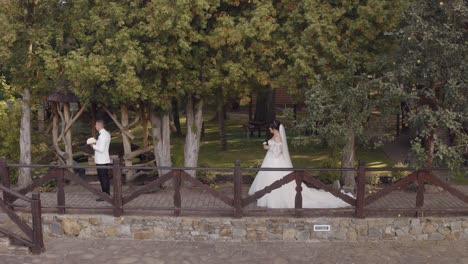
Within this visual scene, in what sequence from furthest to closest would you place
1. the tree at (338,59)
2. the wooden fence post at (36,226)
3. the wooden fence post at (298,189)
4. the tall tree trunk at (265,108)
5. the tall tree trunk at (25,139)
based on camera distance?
1. the tall tree trunk at (265,108)
2. the tall tree trunk at (25,139)
3. the tree at (338,59)
4. the wooden fence post at (298,189)
5. the wooden fence post at (36,226)

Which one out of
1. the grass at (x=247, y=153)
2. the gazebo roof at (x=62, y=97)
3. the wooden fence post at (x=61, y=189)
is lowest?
the grass at (x=247, y=153)

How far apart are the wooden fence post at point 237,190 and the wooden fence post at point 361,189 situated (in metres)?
2.10

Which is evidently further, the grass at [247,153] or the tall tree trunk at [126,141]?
the grass at [247,153]

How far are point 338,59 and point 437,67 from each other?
1841mm

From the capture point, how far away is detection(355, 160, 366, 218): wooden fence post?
8023mm

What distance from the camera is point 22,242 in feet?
25.7

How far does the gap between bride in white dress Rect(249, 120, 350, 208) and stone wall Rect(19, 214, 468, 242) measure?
57cm

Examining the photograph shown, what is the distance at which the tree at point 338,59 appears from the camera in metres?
8.26

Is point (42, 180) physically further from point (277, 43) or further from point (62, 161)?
point (277, 43)

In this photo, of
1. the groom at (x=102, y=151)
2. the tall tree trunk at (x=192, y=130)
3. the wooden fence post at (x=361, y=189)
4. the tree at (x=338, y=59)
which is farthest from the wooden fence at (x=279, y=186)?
the tall tree trunk at (x=192, y=130)

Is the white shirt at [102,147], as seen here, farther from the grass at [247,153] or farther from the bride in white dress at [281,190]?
the bride in white dress at [281,190]

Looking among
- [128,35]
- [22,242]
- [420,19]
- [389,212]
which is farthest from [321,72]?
[22,242]

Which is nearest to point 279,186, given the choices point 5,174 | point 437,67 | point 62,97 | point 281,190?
point 281,190

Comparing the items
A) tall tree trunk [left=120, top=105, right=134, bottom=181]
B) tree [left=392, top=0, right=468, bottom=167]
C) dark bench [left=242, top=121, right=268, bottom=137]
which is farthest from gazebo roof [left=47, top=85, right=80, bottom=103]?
dark bench [left=242, top=121, right=268, bottom=137]
